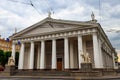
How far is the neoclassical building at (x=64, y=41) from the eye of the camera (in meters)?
27.4

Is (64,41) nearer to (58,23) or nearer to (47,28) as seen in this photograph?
(58,23)

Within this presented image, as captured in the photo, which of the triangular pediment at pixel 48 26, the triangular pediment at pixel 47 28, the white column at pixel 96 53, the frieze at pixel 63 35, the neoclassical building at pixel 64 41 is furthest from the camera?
the triangular pediment at pixel 47 28

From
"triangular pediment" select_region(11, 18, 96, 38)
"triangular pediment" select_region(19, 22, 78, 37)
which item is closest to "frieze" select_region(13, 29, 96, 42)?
"triangular pediment" select_region(11, 18, 96, 38)

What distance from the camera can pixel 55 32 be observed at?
30.7 meters

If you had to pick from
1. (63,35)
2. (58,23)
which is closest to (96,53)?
(63,35)

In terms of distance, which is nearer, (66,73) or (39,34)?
(66,73)

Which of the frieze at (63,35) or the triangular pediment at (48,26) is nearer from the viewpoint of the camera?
the frieze at (63,35)

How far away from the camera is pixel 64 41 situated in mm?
29922

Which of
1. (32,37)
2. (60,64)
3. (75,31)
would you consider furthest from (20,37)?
(75,31)

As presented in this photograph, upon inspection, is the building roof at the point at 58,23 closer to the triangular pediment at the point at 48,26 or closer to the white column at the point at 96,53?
the triangular pediment at the point at 48,26

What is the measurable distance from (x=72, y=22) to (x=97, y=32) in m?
5.13

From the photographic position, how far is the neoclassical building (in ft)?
89.8

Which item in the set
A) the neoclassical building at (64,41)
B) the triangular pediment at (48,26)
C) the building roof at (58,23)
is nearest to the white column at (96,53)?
the neoclassical building at (64,41)

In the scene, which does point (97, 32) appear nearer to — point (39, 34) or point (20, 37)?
point (39, 34)
